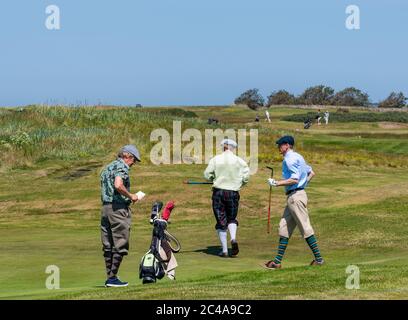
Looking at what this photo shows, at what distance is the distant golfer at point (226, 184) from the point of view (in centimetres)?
1681

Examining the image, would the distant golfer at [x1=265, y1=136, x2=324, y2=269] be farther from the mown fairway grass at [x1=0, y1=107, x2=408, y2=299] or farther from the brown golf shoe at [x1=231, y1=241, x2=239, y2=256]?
the brown golf shoe at [x1=231, y1=241, x2=239, y2=256]

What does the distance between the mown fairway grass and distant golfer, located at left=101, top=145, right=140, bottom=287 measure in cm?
47

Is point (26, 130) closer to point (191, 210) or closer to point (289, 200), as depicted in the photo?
point (191, 210)

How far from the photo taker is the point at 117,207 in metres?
12.6

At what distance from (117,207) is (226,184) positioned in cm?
470

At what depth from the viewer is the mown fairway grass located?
11648 mm

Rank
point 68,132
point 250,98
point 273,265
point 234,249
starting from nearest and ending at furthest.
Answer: point 273,265 < point 234,249 < point 68,132 < point 250,98

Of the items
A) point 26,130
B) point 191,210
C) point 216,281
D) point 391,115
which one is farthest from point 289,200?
point 391,115

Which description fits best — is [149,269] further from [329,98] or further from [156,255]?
[329,98]

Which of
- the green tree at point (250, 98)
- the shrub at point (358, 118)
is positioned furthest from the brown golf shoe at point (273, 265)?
the green tree at point (250, 98)

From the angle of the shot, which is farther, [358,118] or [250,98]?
[250,98]

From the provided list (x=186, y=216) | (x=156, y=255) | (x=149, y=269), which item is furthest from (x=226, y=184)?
(x=186, y=216)

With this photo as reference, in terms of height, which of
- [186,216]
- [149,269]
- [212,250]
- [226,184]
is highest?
[226,184]

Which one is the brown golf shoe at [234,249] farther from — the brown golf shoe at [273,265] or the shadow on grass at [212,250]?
the brown golf shoe at [273,265]
